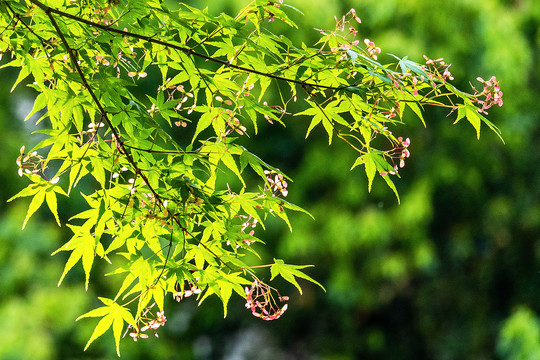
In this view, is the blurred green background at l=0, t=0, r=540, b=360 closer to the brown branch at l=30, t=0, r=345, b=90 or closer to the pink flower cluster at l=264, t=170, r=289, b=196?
the pink flower cluster at l=264, t=170, r=289, b=196

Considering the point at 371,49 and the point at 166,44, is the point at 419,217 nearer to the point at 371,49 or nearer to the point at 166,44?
the point at 371,49

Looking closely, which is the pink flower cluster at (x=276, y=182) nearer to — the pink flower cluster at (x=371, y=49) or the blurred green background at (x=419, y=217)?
the pink flower cluster at (x=371, y=49)

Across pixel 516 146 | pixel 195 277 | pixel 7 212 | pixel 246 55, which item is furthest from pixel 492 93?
pixel 7 212

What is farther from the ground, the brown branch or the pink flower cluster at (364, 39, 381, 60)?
the pink flower cluster at (364, 39, 381, 60)

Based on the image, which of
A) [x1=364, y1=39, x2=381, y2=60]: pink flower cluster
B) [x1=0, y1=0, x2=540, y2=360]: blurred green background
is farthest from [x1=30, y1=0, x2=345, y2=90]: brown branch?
[x1=0, y1=0, x2=540, y2=360]: blurred green background

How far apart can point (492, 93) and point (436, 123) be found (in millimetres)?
4552

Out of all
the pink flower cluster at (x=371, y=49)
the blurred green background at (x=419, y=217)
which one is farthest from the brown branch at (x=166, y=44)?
the blurred green background at (x=419, y=217)

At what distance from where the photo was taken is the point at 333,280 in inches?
231

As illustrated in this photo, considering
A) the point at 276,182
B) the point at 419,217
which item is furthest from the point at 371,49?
the point at 419,217

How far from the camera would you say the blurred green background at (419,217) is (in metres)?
5.52

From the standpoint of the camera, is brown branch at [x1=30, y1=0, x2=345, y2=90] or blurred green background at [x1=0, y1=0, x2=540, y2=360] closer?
brown branch at [x1=30, y1=0, x2=345, y2=90]

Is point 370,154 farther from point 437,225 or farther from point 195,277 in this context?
point 437,225

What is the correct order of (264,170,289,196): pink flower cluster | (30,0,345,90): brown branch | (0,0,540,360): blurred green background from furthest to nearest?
(0,0,540,360): blurred green background
(264,170,289,196): pink flower cluster
(30,0,345,90): brown branch

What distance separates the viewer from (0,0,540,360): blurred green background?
18.1 ft
